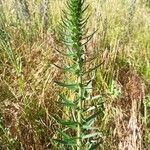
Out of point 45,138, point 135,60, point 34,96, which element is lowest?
point 45,138

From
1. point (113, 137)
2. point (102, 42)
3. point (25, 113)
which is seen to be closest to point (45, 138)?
point (25, 113)


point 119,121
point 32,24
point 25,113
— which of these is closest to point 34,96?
point 25,113

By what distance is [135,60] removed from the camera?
135 inches

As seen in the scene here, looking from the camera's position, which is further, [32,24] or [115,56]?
[32,24]

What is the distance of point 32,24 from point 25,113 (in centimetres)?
141

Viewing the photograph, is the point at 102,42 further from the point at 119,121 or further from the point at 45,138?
the point at 45,138

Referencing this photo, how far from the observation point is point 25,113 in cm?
231

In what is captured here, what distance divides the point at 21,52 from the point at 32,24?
51cm

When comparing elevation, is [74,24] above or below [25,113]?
above

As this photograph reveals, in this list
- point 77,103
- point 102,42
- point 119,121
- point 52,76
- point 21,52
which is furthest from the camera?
point 102,42

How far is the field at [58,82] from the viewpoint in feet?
7.17

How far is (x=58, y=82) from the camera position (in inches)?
57.0

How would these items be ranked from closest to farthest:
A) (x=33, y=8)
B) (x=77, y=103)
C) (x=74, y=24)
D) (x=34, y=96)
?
(x=74, y=24), (x=77, y=103), (x=34, y=96), (x=33, y=8)

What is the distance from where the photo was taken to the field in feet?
7.17
